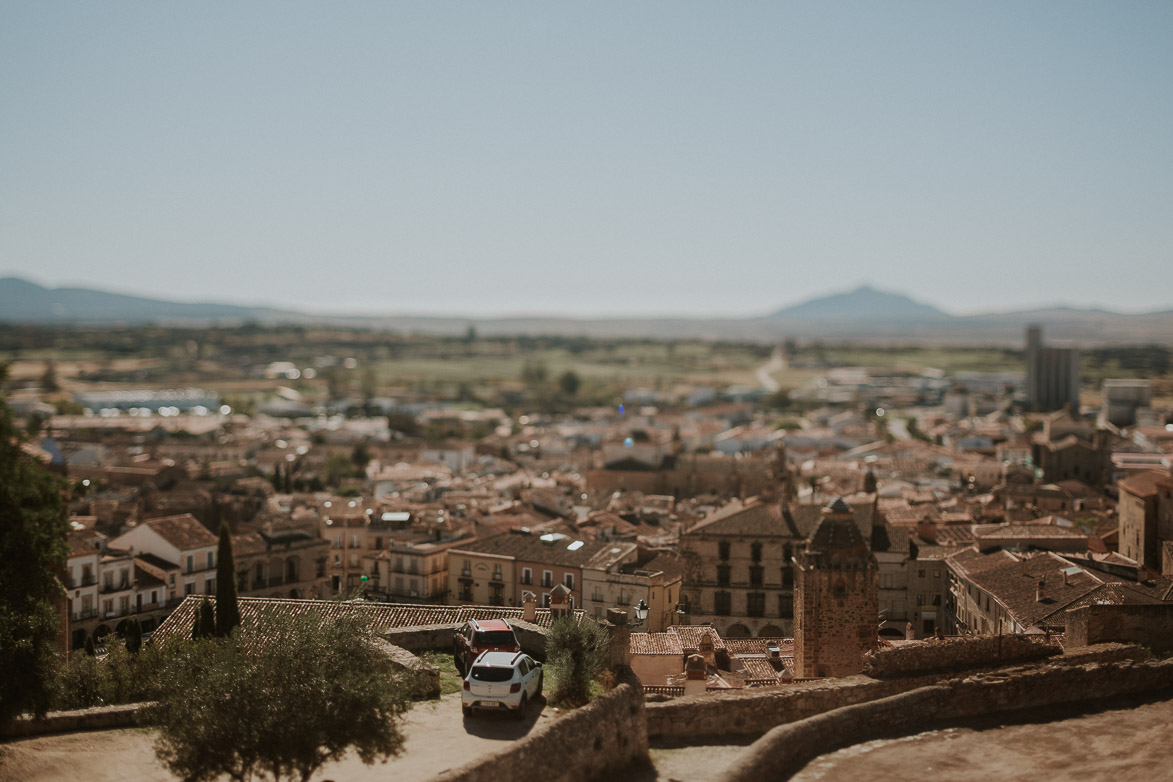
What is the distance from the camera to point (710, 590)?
40.1 metres

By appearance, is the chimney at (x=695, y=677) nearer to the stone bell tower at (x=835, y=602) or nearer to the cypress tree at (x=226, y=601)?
the stone bell tower at (x=835, y=602)

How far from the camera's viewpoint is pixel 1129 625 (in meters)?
20.1

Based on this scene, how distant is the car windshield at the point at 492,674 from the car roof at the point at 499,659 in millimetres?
60

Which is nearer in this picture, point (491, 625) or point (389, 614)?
point (491, 625)

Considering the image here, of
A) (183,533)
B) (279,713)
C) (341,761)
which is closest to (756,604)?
(183,533)

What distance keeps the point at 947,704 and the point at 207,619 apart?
1573 centimetres

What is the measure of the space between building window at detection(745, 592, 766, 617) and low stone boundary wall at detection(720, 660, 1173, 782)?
21.8 meters

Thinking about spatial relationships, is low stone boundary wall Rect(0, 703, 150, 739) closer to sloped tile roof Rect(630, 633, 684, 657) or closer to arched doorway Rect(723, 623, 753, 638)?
sloped tile roof Rect(630, 633, 684, 657)

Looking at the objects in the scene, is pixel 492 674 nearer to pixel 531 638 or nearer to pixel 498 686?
pixel 498 686

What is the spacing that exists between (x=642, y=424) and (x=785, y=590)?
69015 millimetres

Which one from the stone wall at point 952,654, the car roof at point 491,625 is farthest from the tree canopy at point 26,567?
the stone wall at point 952,654

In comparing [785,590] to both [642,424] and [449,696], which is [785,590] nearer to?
[449,696]

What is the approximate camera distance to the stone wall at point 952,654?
57.9 feet

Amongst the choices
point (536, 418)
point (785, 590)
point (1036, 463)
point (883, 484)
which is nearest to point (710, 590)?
point (785, 590)
